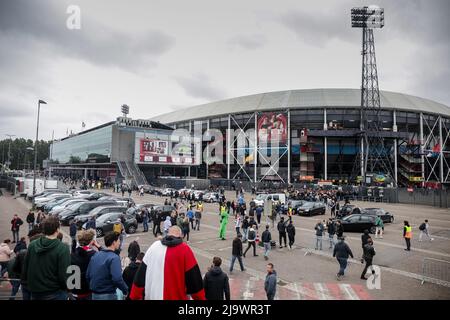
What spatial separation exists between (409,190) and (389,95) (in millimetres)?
38201

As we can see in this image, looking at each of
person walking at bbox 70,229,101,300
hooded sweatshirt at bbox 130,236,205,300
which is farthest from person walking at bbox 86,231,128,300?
hooded sweatshirt at bbox 130,236,205,300

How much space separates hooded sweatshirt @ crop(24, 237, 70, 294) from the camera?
4035 mm

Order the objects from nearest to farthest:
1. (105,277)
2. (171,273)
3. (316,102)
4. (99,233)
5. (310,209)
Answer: (171,273) < (105,277) < (99,233) < (310,209) < (316,102)

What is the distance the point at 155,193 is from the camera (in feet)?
152

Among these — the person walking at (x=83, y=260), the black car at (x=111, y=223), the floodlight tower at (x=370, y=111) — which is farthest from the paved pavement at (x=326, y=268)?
the floodlight tower at (x=370, y=111)

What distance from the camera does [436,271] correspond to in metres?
11.8

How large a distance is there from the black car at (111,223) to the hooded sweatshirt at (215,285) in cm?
1349

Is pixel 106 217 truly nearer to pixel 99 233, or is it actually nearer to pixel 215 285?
pixel 99 233

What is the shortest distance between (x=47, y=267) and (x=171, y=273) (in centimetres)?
213

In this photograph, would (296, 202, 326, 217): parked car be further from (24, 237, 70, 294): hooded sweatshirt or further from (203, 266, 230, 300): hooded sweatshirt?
(24, 237, 70, 294): hooded sweatshirt

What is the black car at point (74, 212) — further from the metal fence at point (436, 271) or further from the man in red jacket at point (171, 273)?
the metal fence at point (436, 271)

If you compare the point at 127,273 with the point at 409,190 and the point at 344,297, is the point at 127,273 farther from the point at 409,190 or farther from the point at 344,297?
the point at 409,190

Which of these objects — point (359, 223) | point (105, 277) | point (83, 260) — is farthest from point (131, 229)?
point (359, 223)

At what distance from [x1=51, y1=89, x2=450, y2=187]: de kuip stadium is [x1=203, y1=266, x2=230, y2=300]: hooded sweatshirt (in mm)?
55704
